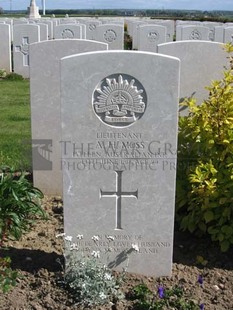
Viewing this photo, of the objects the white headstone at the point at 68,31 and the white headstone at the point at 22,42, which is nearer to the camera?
the white headstone at the point at 22,42

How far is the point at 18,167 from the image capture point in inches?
225

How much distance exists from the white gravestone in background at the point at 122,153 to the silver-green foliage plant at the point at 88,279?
0.32 feet

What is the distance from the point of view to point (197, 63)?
14.6 ft

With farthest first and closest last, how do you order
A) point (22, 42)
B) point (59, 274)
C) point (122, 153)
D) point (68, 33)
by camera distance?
point (68, 33) < point (22, 42) < point (59, 274) < point (122, 153)

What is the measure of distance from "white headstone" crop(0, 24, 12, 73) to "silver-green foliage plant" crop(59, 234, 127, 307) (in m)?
10.4

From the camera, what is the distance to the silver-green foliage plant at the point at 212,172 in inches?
146

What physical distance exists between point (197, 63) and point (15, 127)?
3.79 metres

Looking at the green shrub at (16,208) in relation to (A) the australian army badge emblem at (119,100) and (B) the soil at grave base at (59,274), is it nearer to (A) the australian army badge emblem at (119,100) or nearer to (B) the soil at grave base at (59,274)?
(B) the soil at grave base at (59,274)

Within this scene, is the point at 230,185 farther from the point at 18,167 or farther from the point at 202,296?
the point at 18,167

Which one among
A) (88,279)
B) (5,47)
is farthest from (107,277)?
(5,47)

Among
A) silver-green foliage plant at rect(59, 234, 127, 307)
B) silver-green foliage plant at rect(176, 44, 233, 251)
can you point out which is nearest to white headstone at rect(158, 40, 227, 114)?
silver-green foliage plant at rect(176, 44, 233, 251)

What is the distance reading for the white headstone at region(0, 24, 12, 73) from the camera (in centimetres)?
1286

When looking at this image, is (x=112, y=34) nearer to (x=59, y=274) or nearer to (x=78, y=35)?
(x=78, y=35)

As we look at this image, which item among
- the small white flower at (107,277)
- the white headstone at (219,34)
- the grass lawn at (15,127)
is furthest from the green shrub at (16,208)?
the white headstone at (219,34)
